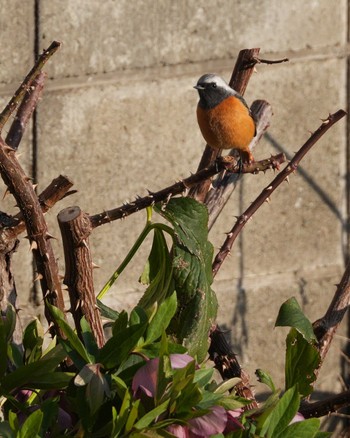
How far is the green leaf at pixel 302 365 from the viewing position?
1.53m

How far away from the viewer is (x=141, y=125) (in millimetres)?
3338

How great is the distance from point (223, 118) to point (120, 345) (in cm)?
151

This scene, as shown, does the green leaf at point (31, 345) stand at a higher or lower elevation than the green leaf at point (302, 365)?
higher

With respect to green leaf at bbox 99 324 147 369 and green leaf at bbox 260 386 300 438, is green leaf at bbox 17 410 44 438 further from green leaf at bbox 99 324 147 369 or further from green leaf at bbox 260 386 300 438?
green leaf at bbox 260 386 300 438

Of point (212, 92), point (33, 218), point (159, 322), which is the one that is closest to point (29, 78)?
point (33, 218)

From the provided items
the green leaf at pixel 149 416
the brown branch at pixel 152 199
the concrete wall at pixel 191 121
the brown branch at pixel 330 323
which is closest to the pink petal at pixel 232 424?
the green leaf at pixel 149 416

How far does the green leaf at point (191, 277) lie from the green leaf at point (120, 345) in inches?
9.6

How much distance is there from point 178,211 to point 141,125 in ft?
5.75

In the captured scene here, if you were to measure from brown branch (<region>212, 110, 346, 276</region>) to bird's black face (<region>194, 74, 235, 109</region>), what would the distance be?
2.56ft

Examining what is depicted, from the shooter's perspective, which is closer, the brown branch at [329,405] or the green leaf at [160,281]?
the green leaf at [160,281]

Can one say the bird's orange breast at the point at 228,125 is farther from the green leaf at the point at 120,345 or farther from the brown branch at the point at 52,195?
the green leaf at the point at 120,345

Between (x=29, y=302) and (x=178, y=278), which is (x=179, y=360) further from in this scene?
(x=29, y=302)

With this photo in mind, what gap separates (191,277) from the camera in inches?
61.8

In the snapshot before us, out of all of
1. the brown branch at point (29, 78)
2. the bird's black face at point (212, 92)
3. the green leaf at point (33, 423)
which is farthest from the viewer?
the bird's black face at point (212, 92)
